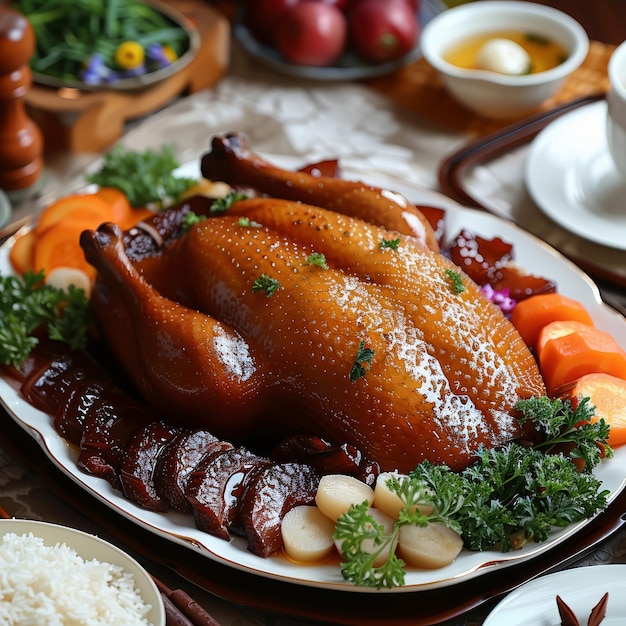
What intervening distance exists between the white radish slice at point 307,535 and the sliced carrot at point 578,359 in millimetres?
644

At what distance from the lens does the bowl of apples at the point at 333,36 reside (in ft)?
11.7

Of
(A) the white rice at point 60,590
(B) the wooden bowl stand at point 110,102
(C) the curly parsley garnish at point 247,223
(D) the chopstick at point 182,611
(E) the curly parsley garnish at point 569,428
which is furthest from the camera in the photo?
(B) the wooden bowl stand at point 110,102

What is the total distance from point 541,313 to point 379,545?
2.73 feet

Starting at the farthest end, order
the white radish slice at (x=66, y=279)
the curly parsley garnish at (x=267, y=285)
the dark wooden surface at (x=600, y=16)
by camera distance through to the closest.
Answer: the dark wooden surface at (x=600, y=16), the white radish slice at (x=66, y=279), the curly parsley garnish at (x=267, y=285)

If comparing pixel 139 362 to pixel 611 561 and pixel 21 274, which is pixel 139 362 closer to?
pixel 21 274

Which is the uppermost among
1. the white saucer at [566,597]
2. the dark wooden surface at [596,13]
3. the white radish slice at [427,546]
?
the dark wooden surface at [596,13]

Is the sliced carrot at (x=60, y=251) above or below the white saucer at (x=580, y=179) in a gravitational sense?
above

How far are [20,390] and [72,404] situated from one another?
176 millimetres

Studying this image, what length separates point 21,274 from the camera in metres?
2.45

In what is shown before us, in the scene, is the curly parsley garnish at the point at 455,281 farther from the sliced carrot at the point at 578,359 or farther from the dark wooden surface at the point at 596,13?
the dark wooden surface at the point at 596,13

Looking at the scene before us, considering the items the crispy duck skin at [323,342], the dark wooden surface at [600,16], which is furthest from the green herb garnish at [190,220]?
the dark wooden surface at [600,16]

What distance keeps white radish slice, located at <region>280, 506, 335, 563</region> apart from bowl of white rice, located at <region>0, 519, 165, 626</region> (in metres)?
0.27

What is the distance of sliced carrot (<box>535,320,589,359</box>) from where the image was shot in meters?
2.13

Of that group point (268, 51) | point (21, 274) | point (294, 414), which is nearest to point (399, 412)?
point (294, 414)
